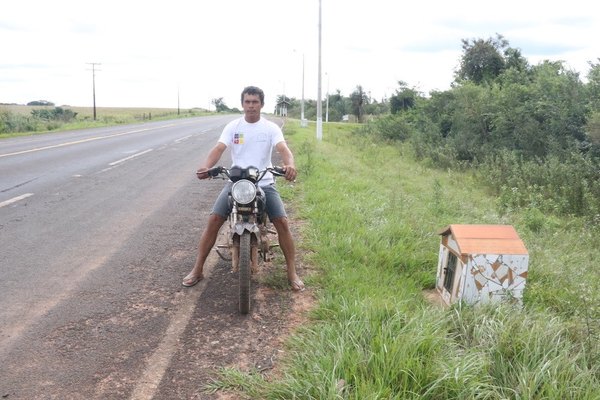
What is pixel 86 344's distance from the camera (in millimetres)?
3492

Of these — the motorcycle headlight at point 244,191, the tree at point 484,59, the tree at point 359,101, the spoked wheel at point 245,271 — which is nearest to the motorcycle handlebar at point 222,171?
the motorcycle headlight at point 244,191

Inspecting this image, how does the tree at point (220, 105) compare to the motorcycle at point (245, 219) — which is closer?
the motorcycle at point (245, 219)

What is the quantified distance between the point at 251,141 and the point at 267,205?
2.06 ft

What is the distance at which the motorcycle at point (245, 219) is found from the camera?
13.2 feet

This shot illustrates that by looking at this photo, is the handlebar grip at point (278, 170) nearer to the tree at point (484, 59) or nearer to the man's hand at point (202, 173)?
the man's hand at point (202, 173)

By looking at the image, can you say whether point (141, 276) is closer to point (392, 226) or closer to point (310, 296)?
point (310, 296)

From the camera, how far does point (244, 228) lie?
4.14 m

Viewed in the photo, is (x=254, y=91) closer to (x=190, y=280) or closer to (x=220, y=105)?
(x=190, y=280)

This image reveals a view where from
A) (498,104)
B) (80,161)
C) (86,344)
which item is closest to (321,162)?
(80,161)

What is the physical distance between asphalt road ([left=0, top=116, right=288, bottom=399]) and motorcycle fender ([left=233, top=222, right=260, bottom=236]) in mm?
657

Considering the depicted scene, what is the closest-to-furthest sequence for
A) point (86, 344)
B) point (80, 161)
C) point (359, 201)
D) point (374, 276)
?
point (86, 344)
point (374, 276)
point (359, 201)
point (80, 161)

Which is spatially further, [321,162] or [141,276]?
[321,162]

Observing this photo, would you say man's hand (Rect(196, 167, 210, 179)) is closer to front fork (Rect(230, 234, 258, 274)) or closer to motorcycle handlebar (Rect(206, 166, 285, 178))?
motorcycle handlebar (Rect(206, 166, 285, 178))

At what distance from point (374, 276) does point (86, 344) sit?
261 centimetres
